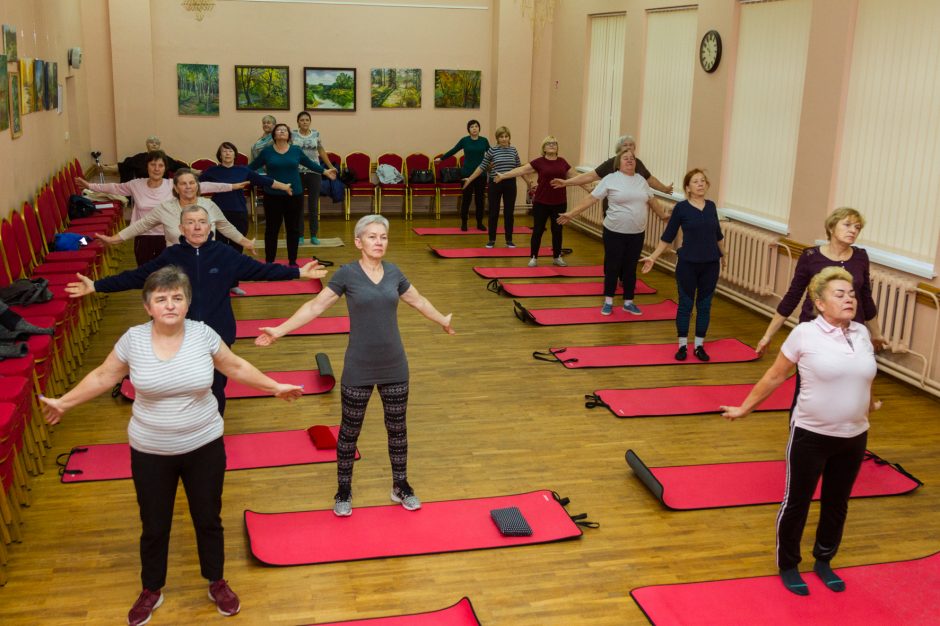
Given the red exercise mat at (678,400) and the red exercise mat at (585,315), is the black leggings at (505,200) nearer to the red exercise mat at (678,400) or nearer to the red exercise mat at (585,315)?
the red exercise mat at (585,315)

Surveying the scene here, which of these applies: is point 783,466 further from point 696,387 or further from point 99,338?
point 99,338

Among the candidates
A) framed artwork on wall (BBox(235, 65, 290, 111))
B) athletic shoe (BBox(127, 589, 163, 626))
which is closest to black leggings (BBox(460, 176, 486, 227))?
framed artwork on wall (BBox(235, 65, 290, 111))

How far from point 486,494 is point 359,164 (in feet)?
33.4

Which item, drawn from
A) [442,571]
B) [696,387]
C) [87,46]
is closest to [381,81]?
[87,46]

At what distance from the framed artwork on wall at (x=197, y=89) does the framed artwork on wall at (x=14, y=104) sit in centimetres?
593

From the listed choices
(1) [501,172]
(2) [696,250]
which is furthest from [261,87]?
(2) [696,250]

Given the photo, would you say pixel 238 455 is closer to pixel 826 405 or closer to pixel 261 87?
pixel 826 405

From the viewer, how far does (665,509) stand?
17.6 ft

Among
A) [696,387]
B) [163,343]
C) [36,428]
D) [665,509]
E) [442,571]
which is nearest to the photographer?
[163,343]

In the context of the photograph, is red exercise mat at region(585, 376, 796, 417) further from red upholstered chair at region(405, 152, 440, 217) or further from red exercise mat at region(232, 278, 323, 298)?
red upholstered chair at region(405, 152, 440, 217)

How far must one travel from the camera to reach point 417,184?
49.4 ft

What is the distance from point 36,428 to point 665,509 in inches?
149

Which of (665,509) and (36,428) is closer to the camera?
(665,509)

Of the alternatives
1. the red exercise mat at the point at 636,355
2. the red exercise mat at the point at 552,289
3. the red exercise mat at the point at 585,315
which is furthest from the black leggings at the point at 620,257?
the red exercise mat at the point at 636,355
